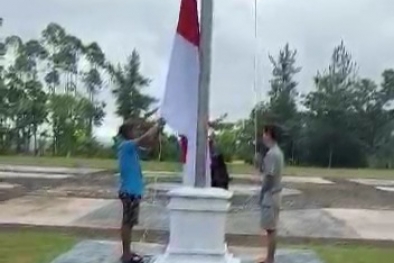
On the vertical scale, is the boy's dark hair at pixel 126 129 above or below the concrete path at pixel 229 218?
above

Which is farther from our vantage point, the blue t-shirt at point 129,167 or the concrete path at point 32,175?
the concrete path at point 32,175

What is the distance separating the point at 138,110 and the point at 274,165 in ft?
124

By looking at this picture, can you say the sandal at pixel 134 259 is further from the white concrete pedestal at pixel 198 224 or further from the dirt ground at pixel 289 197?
the dirt ground at pixel 289 197

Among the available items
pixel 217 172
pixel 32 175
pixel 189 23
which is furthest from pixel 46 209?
pixel 32 175

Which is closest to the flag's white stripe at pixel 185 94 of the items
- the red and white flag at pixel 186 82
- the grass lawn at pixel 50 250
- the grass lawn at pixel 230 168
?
the red and white flag at pixel 186 82

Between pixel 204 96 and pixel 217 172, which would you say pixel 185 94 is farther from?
pixel 217 172

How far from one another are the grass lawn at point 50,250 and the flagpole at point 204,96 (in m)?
2.24

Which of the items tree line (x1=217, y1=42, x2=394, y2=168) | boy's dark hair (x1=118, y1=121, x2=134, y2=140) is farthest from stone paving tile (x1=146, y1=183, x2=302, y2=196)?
tree line (x1=217, y1=42, x2=394, y2=168)

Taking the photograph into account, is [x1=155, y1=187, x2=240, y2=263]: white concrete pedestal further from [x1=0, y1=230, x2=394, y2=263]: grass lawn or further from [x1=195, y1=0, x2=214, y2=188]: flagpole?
[x1=0, y1=230, x2=394, y2=263]: grass lawn

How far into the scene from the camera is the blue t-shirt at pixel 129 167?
884 cm

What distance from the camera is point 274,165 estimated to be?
352 inches

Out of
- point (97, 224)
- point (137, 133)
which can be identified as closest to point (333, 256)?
point (137, 133)

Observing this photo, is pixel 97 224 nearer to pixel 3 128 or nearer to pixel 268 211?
pixel 268 211

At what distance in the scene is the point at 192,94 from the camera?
8477 mm
